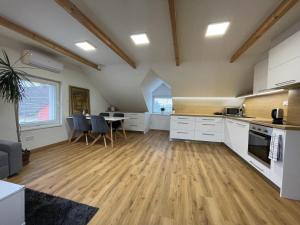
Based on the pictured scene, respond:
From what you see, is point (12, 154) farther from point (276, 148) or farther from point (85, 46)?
point (276, 148)

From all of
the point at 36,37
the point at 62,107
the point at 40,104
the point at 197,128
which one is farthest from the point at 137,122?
the point at 36,37

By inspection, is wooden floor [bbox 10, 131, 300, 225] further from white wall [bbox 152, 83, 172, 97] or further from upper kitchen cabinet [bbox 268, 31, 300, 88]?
white wall [bbox 152, 83, 172, 97]

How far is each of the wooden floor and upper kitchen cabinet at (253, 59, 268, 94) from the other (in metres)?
1.69

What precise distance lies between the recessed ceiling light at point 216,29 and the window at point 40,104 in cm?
398

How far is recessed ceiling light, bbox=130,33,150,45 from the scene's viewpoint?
2951 mm

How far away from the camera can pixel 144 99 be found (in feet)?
19.5

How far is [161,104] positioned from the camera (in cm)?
709

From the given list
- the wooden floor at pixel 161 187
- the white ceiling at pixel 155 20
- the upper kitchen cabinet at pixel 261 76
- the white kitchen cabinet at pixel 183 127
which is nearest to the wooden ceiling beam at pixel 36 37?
the white ceiling at pixel 155 20

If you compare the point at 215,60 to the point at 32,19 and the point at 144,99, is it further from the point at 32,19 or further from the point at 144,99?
the point at 32,19

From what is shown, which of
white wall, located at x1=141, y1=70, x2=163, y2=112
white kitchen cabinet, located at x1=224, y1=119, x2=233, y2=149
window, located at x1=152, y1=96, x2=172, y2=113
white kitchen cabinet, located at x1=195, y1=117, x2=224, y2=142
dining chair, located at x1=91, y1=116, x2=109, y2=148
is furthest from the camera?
window, located at x1=152, y1=96, x2=172, y2=113

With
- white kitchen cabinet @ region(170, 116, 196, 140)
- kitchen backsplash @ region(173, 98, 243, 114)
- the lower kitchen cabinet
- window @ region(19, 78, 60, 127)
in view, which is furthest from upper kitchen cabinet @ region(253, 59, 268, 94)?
window @ region(19, 78, 60, 127)

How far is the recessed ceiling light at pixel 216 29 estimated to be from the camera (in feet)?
8.36

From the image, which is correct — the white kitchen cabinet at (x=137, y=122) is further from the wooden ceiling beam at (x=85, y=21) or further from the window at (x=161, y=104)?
the wooden ceiling beam at (x=85, y=21)

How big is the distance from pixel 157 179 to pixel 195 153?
1755mm
